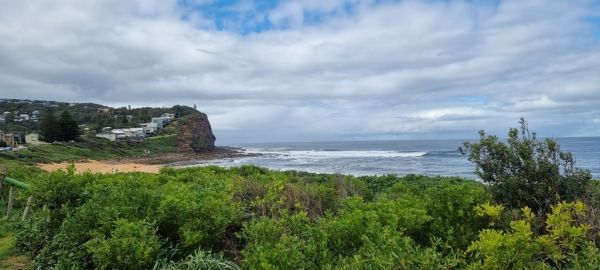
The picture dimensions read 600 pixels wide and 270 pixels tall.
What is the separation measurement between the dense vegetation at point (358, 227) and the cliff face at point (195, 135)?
9199 centimetres

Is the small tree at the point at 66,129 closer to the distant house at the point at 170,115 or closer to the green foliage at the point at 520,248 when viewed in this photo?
the distant house at the point at 170,115

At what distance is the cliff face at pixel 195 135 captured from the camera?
100125mm

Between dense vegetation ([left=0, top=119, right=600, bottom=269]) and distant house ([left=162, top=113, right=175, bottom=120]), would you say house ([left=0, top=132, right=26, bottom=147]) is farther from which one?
dense vegetation ([left=0, top=119, right=600, bottom=269])

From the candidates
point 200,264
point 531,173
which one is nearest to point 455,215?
point 531,173

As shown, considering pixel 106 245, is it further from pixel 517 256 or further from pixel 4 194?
pixel 4 194

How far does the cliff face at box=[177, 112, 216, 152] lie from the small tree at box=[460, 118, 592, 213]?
9333cm

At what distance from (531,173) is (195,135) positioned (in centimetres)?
10643

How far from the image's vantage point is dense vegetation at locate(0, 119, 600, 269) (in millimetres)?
3084

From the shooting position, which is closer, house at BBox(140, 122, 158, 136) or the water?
the water

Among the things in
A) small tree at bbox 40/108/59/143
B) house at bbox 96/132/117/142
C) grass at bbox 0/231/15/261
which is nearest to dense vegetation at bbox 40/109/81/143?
small tree at bbox 40/108/59/143

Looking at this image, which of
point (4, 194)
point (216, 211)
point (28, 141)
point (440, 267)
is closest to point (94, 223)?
point (216, 211)

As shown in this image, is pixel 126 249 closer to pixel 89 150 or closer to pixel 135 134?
pixel 89 150

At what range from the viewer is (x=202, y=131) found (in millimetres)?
113750

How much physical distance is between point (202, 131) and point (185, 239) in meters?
112
